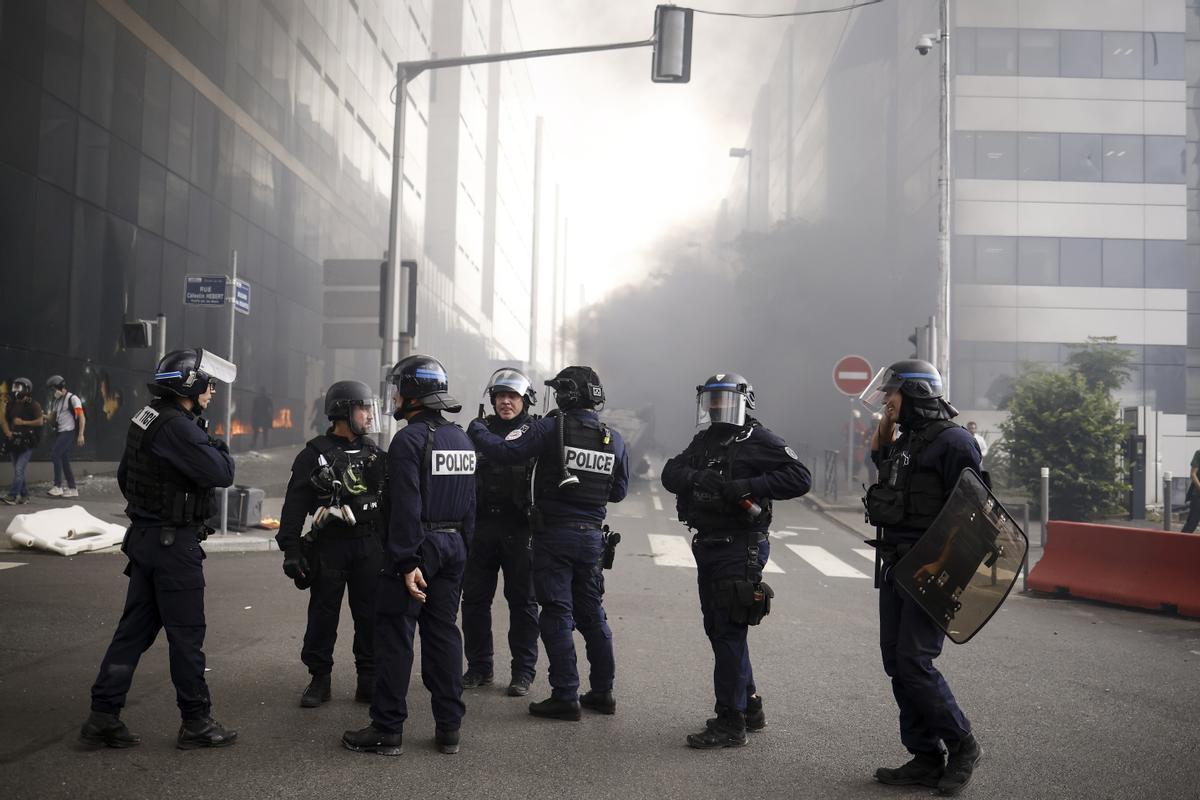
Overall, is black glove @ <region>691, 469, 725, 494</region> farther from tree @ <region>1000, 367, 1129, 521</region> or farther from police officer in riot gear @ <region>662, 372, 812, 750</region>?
tree @ <region>1000, 367, 1129, 521</region>

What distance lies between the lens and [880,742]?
4812 mm

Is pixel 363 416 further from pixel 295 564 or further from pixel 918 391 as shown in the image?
pixel 918 391

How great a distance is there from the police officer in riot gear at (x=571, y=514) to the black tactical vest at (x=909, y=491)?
4.80 feet

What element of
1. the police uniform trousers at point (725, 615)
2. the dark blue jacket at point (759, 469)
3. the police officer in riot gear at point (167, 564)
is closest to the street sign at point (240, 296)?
the police officer in riot gear at point (167, 564)

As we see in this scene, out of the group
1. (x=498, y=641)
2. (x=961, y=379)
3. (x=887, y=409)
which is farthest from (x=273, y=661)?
(x=961, y=379)

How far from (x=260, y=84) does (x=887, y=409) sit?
77.8 ft

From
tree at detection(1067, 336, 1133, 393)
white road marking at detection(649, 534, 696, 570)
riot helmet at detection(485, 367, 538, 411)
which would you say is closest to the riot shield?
riot helmet at detection(485, 367, 538, 411)

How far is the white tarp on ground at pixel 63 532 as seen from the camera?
396 inches

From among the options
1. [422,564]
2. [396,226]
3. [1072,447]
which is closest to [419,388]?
[422,564]

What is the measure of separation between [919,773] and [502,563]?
2624mm

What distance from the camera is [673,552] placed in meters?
12.6

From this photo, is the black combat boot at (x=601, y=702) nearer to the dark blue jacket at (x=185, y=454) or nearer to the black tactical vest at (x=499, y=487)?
the black tactical vest at (x=499, y=487)

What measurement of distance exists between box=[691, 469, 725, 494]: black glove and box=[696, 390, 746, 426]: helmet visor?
267 mm

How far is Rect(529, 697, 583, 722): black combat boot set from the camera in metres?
5.08
